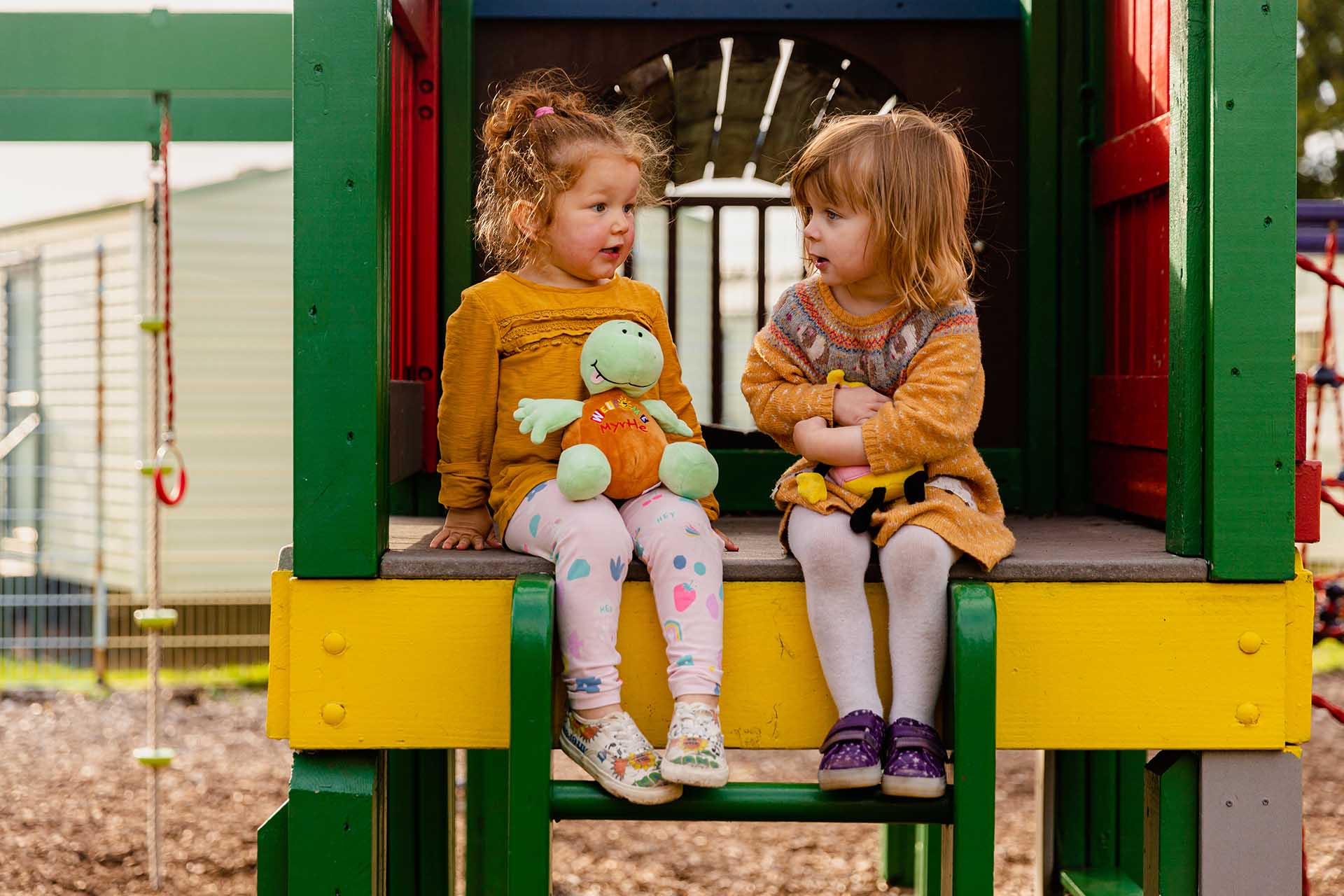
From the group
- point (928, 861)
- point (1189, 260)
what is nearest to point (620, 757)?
point (1189, 260)

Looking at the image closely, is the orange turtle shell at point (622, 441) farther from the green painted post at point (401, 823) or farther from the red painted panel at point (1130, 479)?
the green painted post at point (401, 823)

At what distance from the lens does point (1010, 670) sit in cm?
234

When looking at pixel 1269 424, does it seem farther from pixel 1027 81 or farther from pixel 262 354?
pixel 262 354

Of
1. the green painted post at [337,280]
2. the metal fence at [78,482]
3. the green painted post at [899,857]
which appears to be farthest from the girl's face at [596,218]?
the metal fence at [78,482]

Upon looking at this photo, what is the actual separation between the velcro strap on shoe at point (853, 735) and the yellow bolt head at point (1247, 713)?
0.61 metres

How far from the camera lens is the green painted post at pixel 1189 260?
2.29 meters

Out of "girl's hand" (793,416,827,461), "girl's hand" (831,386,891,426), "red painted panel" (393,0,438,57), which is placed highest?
"red painted panel" (393,0,438,57)

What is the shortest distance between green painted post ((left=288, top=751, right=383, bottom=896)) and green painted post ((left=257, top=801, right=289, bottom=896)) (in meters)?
0.06

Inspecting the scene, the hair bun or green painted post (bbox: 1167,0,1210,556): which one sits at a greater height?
the hair bun

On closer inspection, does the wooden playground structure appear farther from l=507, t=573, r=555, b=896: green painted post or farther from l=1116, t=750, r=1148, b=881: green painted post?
l=1116, t=750, r=1148, b=881: green painted post

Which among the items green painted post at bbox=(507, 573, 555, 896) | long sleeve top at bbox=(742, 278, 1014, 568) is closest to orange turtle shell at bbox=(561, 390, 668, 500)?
long sleeve top at bbox=(742, 278, 1014, 568)

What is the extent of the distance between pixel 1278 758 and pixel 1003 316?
5.08 feet

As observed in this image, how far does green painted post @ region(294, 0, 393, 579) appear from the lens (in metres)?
2.23

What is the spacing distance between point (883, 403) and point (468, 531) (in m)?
0.79
